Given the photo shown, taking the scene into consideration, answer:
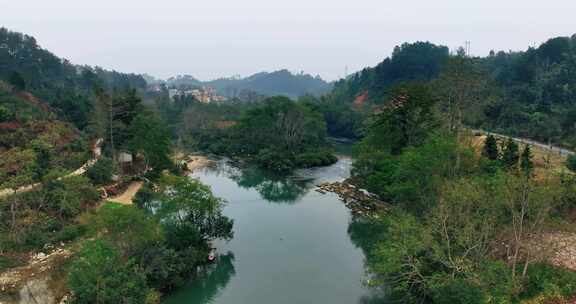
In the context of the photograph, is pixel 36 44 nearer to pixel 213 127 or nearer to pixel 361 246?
pixel 213 127

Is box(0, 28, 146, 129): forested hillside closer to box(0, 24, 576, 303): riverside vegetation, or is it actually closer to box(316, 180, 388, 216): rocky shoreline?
box(0, 24, 576, 303): riverside vegetation

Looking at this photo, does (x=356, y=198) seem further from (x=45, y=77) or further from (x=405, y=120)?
(x=45, y=77)

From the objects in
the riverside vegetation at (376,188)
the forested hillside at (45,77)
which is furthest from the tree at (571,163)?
the forested hillside at (45,77)

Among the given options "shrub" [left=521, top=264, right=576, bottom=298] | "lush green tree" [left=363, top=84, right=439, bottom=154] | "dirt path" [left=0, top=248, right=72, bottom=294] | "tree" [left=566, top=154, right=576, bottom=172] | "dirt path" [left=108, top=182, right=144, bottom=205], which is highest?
"lush green tree" [left=363, top=84, right=439, bottom=154]

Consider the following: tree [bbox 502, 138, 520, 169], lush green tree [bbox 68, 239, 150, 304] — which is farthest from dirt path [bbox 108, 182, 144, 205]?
tree [bbox 502, 138, 520, 169]

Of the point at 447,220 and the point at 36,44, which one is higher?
the point at 36,44

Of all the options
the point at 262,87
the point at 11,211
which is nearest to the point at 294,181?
the point at 11,211

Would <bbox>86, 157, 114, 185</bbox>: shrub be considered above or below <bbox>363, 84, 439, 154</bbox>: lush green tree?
below
